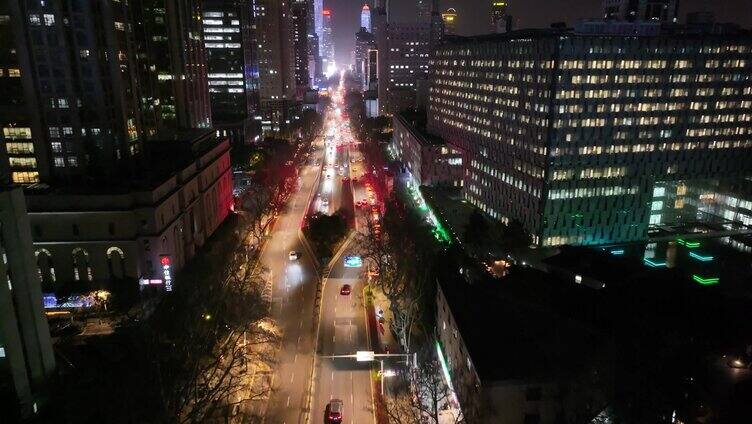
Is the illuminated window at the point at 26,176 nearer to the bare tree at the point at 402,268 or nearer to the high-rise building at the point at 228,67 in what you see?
the bare tree at the point at 402,268

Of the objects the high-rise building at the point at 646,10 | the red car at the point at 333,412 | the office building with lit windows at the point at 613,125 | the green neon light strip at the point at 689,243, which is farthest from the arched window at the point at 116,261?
the high-rise building at the point at 646,10

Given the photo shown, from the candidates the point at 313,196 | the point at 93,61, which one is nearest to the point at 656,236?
the point at 313,196

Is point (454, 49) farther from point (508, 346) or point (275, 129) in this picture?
point (275, 129)

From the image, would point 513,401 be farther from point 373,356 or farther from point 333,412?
point 333,412

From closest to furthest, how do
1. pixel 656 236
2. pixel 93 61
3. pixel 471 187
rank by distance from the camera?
1. pixel 93 61
2. pixel 656 236
3. pixel 471 187

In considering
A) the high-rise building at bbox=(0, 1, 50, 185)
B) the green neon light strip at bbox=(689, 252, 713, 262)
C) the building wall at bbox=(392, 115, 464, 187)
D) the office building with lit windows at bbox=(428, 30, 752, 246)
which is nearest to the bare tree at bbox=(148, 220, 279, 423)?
the high-rise building at bbox=(0, 1, 50, 185)

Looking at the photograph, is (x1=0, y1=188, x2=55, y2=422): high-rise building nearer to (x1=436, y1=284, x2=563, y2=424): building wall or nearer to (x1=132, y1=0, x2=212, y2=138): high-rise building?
(x1=436, y1=284, x2=563, y2=424): building wall
